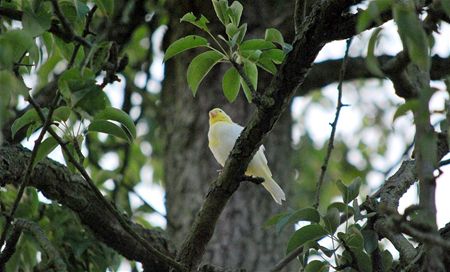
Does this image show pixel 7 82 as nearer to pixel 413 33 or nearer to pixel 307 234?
pixel 413 33

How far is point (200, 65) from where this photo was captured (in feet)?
7.43

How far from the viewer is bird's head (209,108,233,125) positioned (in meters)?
3.74

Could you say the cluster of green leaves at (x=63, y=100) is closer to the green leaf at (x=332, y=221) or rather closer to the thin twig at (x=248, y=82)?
the thin twig at (x=248, y=82)

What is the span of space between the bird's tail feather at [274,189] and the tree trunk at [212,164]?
0.18 m

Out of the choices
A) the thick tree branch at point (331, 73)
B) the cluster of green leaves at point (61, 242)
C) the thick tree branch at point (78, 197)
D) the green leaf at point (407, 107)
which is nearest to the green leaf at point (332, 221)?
the green leaf at point (407, 107)

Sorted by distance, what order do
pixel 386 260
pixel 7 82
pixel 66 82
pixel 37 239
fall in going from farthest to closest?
pixel 37 239 → pixel 386 260 → pixel 66 82 → pixel 7 82

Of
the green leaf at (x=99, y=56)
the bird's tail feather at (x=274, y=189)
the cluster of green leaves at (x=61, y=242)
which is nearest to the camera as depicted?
the green leaf at (x=99, y=56)

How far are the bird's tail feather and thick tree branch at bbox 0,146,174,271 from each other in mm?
654

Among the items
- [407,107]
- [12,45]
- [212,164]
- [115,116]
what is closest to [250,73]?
[115,116]

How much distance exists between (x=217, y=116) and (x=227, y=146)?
191mm

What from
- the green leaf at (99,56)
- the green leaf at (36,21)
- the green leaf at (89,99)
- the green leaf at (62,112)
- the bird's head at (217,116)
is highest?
the bird's head at (217,116)

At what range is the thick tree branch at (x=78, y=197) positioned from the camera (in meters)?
2.64

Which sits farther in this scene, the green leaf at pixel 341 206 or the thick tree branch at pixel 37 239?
the thick tree branch at pixel 37 239

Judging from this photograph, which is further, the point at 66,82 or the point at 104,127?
the point at 104,127
